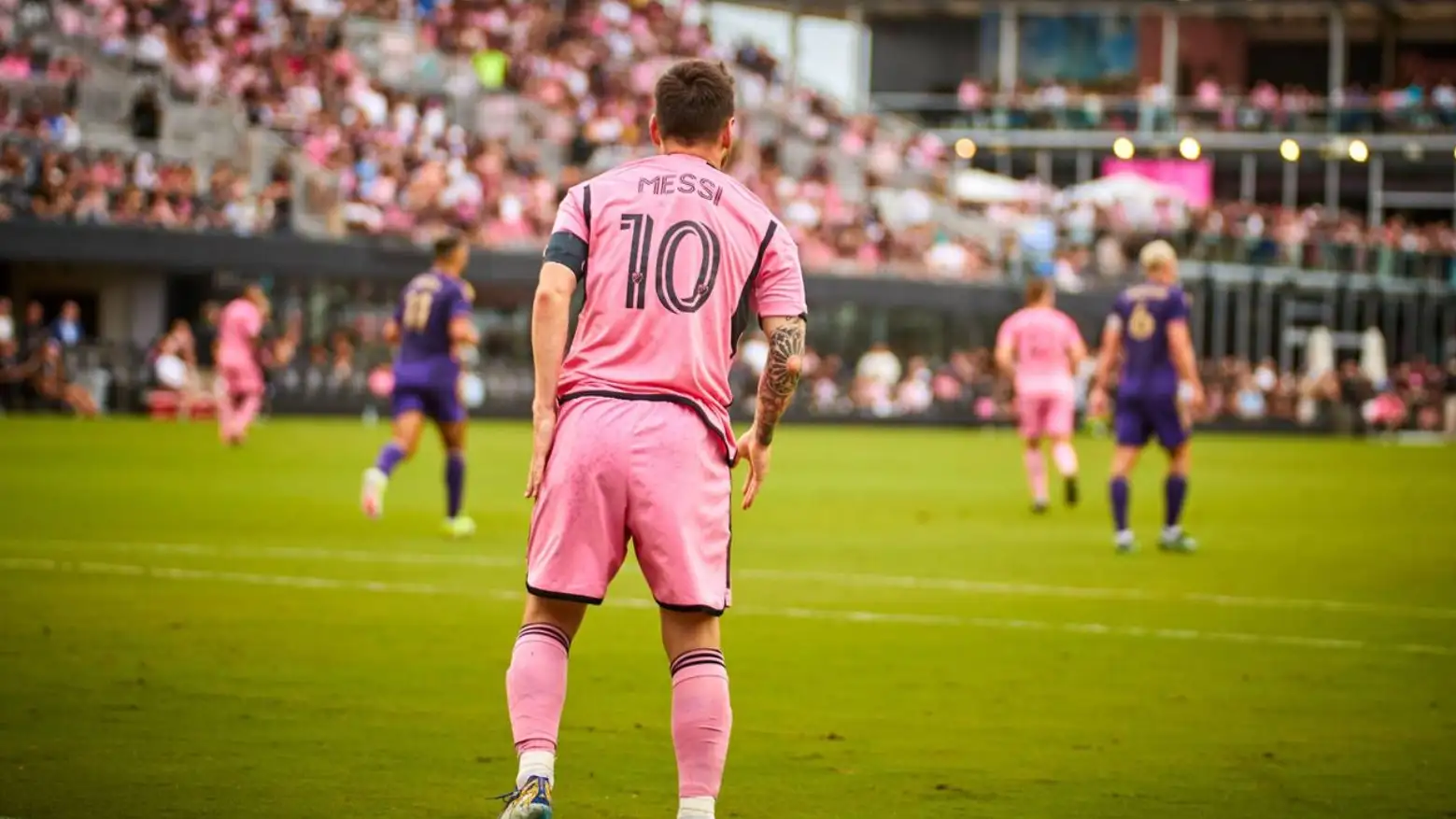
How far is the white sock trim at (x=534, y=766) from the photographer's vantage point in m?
5.48

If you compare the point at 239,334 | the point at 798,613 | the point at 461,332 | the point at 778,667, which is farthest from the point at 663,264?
the point at 239,334

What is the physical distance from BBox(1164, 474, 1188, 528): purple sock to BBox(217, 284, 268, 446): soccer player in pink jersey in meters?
16.0

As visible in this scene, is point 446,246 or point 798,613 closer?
point 798,613

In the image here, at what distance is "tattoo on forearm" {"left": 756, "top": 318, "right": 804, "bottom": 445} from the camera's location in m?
5.82

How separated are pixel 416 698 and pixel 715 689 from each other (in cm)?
342

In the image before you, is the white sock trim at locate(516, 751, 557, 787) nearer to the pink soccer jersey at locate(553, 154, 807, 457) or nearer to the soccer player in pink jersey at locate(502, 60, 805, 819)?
the soccer player in pink jersey at locate(502, 60, 805, 819)

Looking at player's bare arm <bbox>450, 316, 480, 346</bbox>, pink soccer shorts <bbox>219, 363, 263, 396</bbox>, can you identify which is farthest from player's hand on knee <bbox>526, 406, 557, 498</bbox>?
pink soccer shorts <bbox>219, 363, 263, 396</bbox>

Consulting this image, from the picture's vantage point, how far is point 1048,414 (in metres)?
20.6

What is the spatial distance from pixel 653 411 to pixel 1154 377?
1072cm

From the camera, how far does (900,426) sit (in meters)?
46.4

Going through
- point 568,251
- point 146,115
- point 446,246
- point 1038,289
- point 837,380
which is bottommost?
point 837,380

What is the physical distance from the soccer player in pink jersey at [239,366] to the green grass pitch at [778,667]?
8.42 meters

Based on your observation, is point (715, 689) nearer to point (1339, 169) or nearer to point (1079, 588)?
point (1079, 588)

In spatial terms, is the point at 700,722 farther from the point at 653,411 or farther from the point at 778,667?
the point at 778,667
